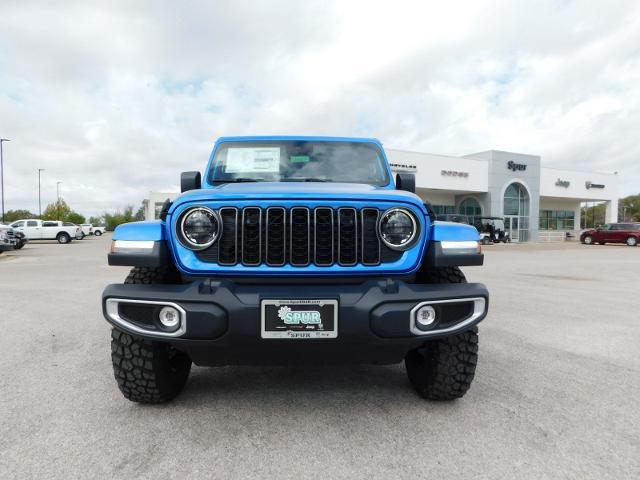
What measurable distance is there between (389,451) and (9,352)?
3569 mm

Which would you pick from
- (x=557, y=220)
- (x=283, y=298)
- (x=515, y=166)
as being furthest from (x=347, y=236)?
(x=557, y=220)

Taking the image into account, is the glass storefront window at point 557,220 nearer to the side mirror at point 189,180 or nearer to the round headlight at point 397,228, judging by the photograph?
the side mirror at point 189,180

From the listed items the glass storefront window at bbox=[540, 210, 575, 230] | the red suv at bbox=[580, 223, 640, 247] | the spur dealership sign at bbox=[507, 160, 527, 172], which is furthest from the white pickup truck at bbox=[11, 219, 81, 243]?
the glass storefront window at bbox=[540, 210, 575, 230]

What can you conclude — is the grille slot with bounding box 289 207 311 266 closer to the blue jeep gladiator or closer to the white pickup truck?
the blue jeep gladiator

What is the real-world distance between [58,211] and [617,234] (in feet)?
232

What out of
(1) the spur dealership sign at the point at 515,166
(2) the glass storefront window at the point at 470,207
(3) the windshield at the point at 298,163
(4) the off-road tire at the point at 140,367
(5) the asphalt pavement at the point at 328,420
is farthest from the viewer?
(2) the glass storefront window at the point at 470,207

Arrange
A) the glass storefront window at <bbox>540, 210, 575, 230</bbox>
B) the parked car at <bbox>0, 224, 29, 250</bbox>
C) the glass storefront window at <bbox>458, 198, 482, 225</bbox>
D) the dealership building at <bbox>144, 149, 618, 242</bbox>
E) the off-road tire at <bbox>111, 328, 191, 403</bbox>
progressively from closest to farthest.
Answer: the off-road tire at <bbox>111, 328, 191, 403</bbox>
the parked car at <bbox>0, 224, 29, 250</bbox>
the dealership building at <bbox>144, 149, 618, 242</bbox>
the glass storefront window at <bbox>458, 198, 482, 225</bbox>
the glass storefront window at <bbox>540, 210, 575, 230</bbox>

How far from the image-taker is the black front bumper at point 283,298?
7.47ft

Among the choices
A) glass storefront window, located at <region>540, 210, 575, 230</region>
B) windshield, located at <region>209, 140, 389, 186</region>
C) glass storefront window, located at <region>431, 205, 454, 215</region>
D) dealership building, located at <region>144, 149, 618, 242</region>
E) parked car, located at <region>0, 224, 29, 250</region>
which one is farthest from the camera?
glass storefront window, located at <region>540, 210, 575, 230</region>

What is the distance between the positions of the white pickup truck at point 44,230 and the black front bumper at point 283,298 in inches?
1168

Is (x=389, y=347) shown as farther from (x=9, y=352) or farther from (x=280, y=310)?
(x=9, y=352)

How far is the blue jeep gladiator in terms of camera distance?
2293 millimetres

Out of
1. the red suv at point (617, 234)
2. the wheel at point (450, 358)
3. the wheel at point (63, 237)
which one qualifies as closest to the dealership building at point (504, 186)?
the red suv at point (617, 234)

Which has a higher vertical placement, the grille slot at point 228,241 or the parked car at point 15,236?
the grille slot at point 228,241
